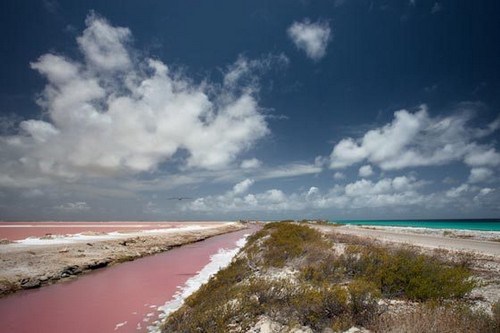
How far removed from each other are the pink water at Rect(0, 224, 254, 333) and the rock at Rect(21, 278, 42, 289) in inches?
24.3

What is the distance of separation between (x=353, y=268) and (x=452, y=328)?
568 centimetres

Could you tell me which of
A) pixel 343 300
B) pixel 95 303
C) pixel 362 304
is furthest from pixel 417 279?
pixel 95 303

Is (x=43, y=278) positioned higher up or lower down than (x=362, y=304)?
lower down

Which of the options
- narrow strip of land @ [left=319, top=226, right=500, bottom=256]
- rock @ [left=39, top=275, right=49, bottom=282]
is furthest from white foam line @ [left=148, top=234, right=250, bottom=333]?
narrow strip of land @ [left=319, top=226, right=500, bottom=256]

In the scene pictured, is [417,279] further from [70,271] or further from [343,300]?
[70,271]

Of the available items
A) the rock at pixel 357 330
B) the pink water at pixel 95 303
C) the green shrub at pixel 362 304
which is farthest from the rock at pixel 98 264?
the rock at pixel 357 330

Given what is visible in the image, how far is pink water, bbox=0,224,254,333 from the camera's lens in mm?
10008

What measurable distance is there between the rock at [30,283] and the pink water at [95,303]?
2.02 feet

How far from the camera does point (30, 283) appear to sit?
611 inches

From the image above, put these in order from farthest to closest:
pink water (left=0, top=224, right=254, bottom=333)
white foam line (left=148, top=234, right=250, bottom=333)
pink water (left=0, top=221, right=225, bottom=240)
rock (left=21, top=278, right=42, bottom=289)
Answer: pink water (left=0, top=221, right=225, bottom=240) → rock (left=21, top=278, right=42, bottom=289) → white foam line (left=148, top=234, right=250, bottom=333) → pink water (left=0, top=224, right=254, bottom=333)

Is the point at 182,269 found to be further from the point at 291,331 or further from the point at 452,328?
the point at 452,328

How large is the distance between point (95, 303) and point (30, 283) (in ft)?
19.3

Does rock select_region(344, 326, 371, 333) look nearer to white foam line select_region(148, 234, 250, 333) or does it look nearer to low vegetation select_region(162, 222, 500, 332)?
low vegetation select_region(162, 222, 500, 332)

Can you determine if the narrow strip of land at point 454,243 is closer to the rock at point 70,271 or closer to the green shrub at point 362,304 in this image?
the green shrub at point 362,304
